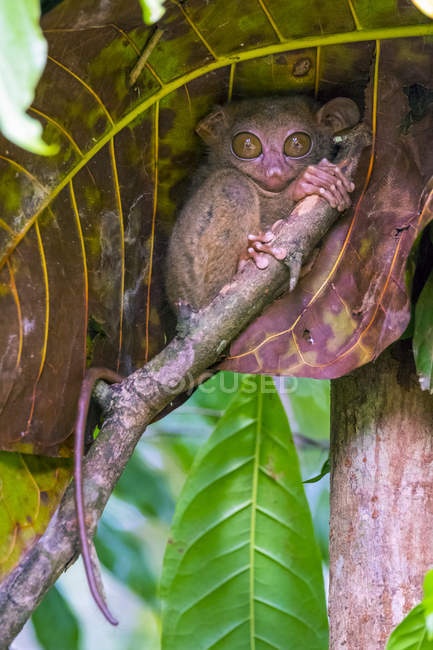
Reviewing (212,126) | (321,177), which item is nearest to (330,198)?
(321,177)

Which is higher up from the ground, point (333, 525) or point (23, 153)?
point (23, 153)

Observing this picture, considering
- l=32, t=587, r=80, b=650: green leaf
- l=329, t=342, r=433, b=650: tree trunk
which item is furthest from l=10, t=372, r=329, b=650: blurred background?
l=329, t=342, r=433, b=650: tree trunk

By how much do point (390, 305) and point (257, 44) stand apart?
887 mm

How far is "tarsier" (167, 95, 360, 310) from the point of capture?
2.64 meters

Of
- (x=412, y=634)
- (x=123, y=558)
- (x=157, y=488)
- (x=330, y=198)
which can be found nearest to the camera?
(x=412, y=634)

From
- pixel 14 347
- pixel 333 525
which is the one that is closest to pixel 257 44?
pixel 14 347

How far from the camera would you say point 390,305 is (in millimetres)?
2168

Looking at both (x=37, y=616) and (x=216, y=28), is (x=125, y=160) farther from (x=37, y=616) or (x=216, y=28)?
(x=37, y=616)

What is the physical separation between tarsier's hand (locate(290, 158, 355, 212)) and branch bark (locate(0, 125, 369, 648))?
0.03 m

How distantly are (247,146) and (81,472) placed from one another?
159 cm

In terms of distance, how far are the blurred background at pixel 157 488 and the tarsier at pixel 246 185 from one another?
0.54 m

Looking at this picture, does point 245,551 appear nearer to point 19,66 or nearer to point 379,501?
point 379,501

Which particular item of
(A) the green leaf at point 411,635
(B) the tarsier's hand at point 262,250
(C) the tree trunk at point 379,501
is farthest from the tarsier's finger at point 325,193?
(A) the green leaf at point 411,635

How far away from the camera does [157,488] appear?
12.1ft
